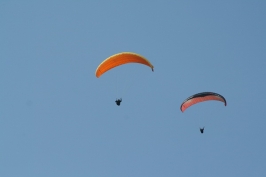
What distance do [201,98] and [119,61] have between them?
26.1ft

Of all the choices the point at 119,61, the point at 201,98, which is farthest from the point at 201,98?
the point at 119,61

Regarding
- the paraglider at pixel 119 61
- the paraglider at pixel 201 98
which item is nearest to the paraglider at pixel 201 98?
the paraglider at pixel 201 98

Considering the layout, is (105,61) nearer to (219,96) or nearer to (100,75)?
(100,75)

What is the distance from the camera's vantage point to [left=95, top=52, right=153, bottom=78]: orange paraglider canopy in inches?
1425

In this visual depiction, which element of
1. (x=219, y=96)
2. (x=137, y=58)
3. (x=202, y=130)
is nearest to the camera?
(x=137, y=58)

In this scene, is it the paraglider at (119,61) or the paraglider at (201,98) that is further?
the paraglider at (201,98)

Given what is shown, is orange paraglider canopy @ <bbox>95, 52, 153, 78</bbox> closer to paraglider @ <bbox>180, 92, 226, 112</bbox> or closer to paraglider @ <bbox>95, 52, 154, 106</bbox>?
paraglider @ <bbox>95, 52, 154, 106</bbox>

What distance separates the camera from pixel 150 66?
36625mm

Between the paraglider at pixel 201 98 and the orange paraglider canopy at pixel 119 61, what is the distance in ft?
17.3

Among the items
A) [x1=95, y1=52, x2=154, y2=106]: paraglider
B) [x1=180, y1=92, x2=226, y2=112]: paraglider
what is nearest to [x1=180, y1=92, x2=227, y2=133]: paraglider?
[x1=180, y1=92, x2=226, y2=112]: paraglider

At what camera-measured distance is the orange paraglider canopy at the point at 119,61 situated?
36.2 metres

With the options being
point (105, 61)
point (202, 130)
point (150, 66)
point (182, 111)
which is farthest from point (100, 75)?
point (202, 130)

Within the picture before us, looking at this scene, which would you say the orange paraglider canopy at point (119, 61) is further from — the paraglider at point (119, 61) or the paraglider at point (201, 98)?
the paraglider at point (201, 98)

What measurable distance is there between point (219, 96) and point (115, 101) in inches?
350
